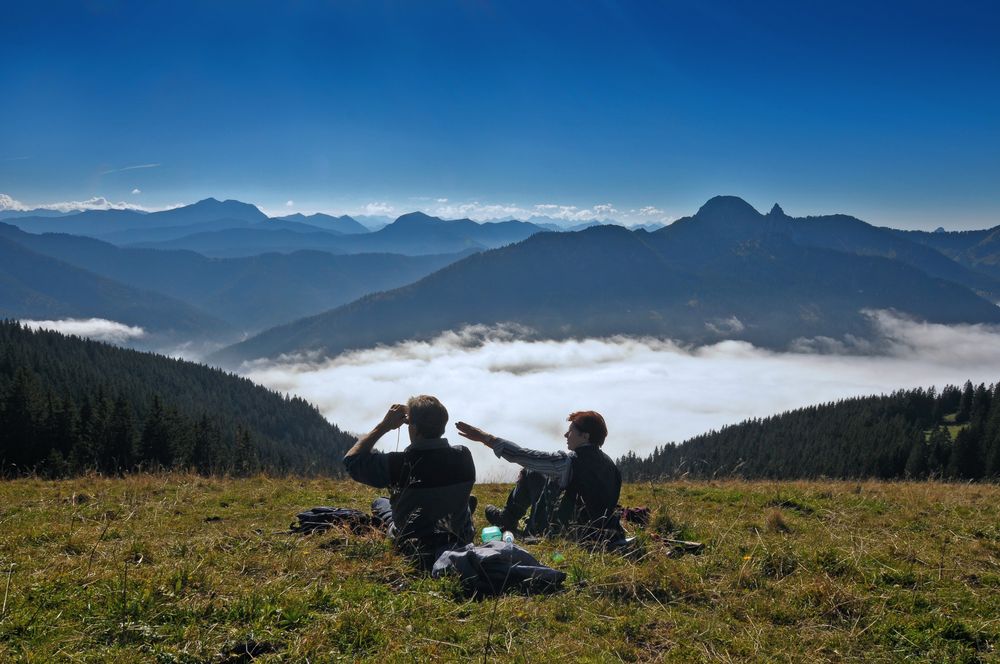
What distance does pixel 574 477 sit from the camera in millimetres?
8055

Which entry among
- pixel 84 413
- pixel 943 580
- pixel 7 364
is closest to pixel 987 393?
pixel 943 580

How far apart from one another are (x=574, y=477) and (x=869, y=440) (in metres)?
115

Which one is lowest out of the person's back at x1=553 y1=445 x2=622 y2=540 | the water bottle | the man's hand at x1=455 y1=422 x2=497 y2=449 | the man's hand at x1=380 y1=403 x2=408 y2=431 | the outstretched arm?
the water bottle

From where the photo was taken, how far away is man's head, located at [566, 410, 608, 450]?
26.7 ft

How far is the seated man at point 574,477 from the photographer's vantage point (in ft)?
26.2

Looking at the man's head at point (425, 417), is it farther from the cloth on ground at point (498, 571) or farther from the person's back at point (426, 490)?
the cloth on ground at point (498, 571)

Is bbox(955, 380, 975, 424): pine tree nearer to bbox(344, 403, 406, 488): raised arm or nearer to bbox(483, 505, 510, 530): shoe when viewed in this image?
bbox(483, 505, 510, 530): shoe

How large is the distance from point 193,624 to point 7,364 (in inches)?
4551

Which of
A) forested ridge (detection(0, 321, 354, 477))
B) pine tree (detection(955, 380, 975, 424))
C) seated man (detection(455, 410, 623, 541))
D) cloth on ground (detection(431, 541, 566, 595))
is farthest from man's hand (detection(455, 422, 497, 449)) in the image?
pine tree (detection(955, 380, 975, 424))

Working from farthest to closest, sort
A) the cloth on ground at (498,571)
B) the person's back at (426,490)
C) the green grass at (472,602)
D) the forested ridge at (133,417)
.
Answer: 1. the forested ridge at (133,417)
2. the person's back at (426,490)
3. the cloth on ground at (498,571)
4. the green grass at (472,602)

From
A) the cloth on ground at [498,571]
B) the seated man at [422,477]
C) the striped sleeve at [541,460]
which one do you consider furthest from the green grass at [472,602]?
the striped sleeve at [541,460]

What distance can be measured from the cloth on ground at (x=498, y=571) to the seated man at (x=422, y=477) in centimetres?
87

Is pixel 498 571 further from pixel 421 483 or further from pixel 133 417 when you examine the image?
pixel 133 417

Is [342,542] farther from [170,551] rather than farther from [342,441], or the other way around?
[342,441]
